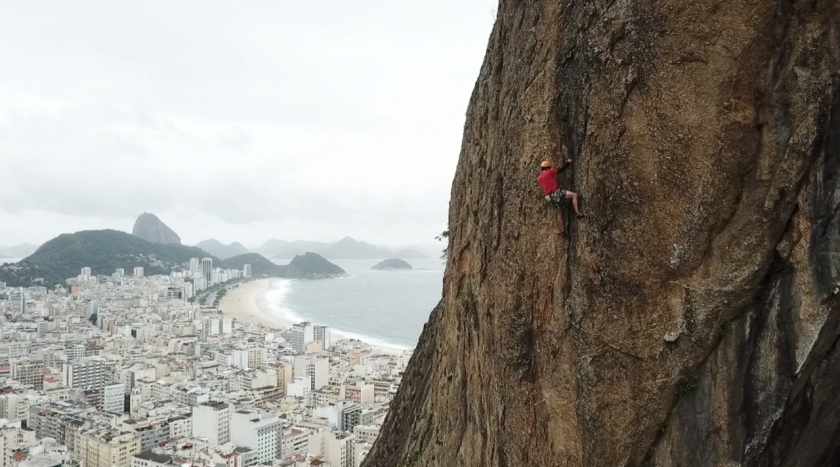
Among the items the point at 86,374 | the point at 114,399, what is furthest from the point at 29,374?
the point at 114,399

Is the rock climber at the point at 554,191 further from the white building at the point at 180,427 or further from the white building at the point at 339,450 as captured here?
the white building at the point at 180,427

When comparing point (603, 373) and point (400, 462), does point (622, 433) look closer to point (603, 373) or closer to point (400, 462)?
point (603, 373)

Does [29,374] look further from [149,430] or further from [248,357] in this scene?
[149,430]

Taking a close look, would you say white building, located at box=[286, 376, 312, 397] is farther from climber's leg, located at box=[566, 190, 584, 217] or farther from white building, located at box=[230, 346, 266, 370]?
climber's leg, located at box=[566, 190, 584, 217]

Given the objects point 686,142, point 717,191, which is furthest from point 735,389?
point 686,142

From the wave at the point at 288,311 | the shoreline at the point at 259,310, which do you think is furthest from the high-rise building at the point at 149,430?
the wave at the point at 288,311
